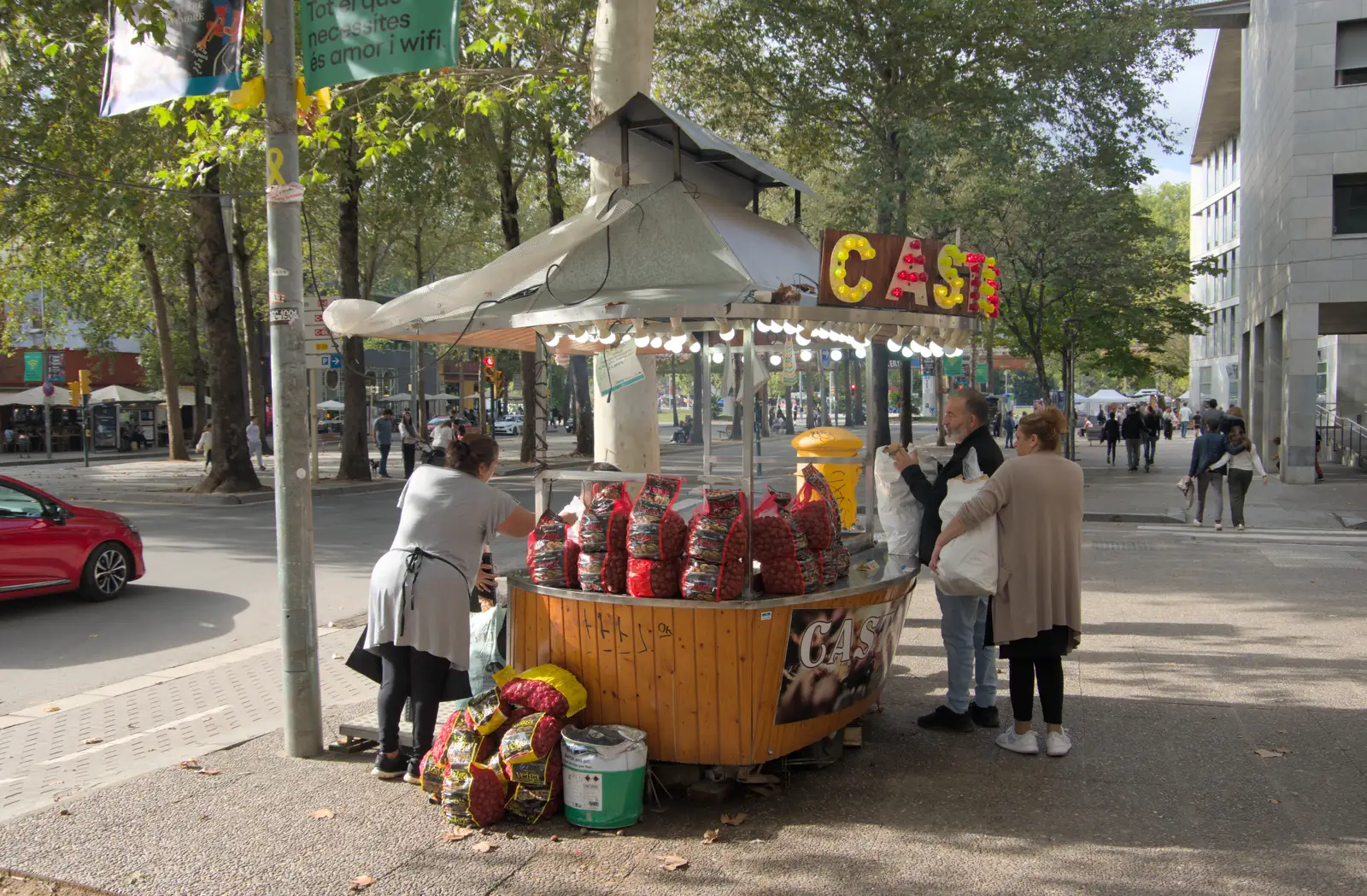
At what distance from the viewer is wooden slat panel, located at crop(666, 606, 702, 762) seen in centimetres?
466

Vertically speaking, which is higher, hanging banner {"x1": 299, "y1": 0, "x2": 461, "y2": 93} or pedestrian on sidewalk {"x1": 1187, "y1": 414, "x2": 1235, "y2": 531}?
hanging banner {"x1": 299, "y1": 0, "x2": 461, "y2": 93}

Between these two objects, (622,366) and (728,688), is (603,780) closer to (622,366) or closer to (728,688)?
(728,688)

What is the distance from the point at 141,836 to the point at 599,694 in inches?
78.0

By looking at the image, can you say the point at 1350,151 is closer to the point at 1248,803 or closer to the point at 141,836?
the point at 1248,803

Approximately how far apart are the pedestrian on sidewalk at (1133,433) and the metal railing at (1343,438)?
380cm

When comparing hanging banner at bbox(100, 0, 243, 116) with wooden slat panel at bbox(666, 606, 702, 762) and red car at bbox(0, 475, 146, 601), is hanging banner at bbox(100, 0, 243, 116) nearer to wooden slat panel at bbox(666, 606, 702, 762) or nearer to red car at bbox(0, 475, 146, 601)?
wooden slat panel at bbox(666, 606, 702, 762)

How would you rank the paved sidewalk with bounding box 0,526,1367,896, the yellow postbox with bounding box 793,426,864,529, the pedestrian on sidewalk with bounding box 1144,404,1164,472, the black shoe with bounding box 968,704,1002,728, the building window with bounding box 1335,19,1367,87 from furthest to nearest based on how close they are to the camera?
the pedestrian on sidewalk with bounding box 1144,404,1164,472
the building window with bounding box 1335,19,1367,87
the yellow postbox with bounding box 793,426,864,529
the black shoe with bounding box 968,704,1002,728
the paved sidewalk with bounding box 0,526,1367,896

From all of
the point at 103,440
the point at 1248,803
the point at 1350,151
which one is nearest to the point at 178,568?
the point at 1248,803

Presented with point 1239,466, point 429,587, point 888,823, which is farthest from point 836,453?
point 1239,466

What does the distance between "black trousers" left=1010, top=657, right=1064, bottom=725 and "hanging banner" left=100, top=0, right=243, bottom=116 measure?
4.99 m

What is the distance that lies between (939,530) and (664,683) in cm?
182

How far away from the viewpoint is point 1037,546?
204 inches

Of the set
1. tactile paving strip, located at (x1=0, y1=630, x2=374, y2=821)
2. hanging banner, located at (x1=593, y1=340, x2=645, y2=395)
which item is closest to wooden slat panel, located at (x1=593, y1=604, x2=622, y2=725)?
tactile paving strip, located at (x1=0, y1=630, x2=374, y2=821)

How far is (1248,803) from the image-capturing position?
467 cm
